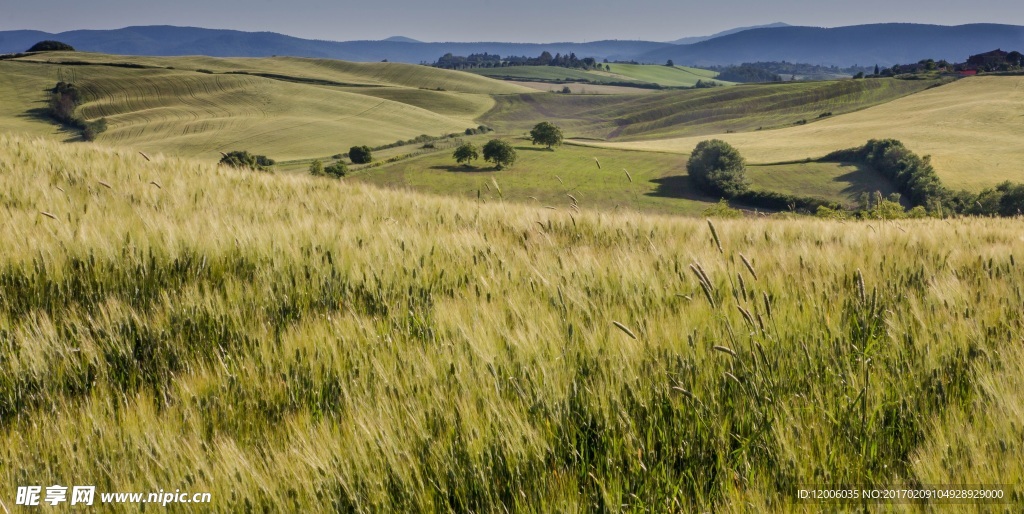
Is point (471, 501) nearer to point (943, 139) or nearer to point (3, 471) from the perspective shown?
point (3, 471)

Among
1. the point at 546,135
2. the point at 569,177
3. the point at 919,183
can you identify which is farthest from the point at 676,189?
the point at 546,135

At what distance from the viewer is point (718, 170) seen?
9775cm

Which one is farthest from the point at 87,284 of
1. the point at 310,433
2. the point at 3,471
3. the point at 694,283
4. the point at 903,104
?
the point at 903,104

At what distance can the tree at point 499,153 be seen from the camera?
11100 centimetres

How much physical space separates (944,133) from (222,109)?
16072cm

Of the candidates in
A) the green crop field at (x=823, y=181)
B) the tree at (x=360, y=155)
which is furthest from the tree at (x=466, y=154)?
the green crop field at (x=823, y=181)

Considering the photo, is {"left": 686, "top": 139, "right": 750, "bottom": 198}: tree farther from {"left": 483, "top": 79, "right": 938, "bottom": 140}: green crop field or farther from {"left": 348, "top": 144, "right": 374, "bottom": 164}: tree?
{"left": 483, "top": 79, "right": 938, "bottom": 140}: green crop field

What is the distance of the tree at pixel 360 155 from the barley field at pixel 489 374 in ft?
368

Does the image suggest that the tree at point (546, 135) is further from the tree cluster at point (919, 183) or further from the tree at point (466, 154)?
the tree cluster at point (919, 183)

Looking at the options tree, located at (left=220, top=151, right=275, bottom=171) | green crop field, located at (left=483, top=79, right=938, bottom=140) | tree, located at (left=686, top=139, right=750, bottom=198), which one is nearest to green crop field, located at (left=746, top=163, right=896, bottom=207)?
tree, located at (left=686, top=139, right=750, bottom=198)

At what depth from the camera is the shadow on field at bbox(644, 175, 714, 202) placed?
3883 inches

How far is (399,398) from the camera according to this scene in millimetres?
2023

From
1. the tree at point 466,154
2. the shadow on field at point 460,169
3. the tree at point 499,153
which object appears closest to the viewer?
the shadow on field at point 460,169

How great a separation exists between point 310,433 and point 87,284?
2.23 metres
